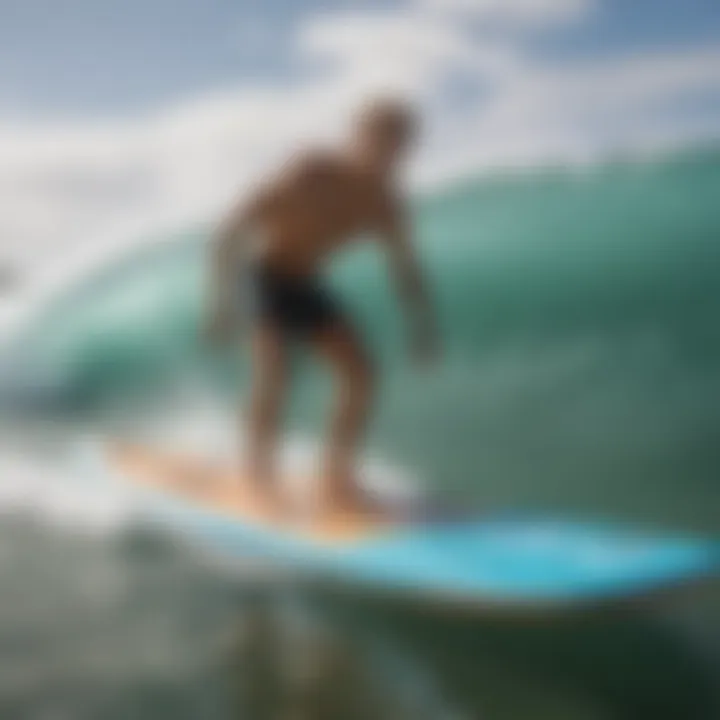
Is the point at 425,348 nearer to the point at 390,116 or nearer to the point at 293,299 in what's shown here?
the point at 293,299

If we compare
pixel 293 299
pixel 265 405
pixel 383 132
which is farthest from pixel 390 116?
pixel 265 405

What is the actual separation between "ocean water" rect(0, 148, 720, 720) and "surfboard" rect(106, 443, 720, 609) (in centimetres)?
3

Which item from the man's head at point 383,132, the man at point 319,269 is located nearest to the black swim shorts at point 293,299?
the man at point 319,269

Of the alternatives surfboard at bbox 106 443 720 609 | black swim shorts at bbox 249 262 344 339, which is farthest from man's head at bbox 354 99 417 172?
surfboard at bbox 106 443 720 609

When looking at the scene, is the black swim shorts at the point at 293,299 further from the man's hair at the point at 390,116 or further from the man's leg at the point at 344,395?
the man's hair at the point at 390,116

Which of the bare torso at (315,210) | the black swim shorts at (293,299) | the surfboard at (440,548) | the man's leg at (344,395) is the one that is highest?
the bare torso at (315,210)

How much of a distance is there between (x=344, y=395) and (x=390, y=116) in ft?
1.19

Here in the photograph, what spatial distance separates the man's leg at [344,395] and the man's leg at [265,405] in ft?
0.19

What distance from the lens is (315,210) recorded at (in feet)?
5.30

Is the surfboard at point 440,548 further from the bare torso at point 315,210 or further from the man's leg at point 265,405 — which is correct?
the bare torso at point 315,210

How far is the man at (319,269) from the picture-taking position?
5.30ft

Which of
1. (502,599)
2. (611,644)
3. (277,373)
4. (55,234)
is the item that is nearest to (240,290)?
(277,373)

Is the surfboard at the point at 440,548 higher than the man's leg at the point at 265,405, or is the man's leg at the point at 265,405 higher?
the man's leg at the point at 265,405

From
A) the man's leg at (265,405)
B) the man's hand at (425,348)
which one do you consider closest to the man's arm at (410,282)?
the man's hand at (425,348)
